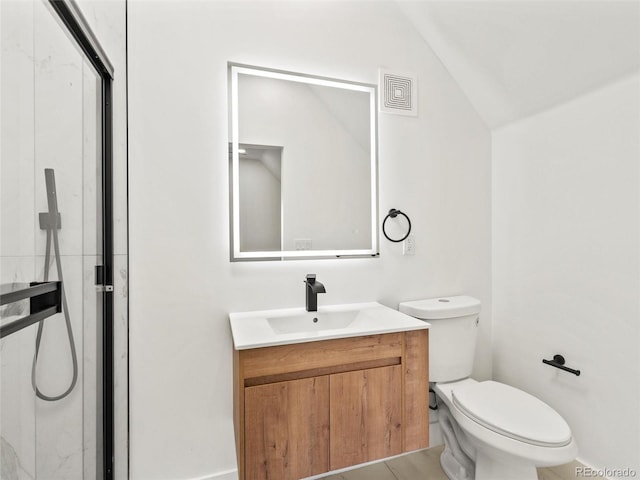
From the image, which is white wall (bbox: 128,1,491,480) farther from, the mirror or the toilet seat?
the toilet seat

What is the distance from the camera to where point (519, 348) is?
1.84m

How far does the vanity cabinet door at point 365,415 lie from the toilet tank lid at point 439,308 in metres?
0.43

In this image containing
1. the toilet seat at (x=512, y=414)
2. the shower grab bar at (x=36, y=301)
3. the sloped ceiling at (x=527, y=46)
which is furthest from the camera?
the sloped ceiling at (x=527, y=46)

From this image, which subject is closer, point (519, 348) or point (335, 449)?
point (335, 449)

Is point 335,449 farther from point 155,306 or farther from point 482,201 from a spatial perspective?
point 482,201

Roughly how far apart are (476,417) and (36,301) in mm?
1461

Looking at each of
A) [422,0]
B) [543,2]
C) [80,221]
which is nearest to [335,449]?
[80,221]

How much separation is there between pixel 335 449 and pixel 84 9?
5.04 ft

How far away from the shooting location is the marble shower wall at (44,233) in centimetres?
62

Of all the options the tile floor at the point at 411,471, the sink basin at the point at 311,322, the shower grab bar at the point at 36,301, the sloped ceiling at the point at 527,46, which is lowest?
the tile floor at the point at 411,471

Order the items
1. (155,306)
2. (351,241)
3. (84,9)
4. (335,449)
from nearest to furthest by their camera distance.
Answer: (84,9), (335,449), (155,306), (351,241)

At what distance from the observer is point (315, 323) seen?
4.88ft

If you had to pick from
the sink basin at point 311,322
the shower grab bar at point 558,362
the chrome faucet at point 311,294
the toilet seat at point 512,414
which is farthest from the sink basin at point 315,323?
the shower grab bar at point 558,362

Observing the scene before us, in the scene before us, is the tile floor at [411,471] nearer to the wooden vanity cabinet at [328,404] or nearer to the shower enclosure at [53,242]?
the wooden vanity cabinet at [328,404]
